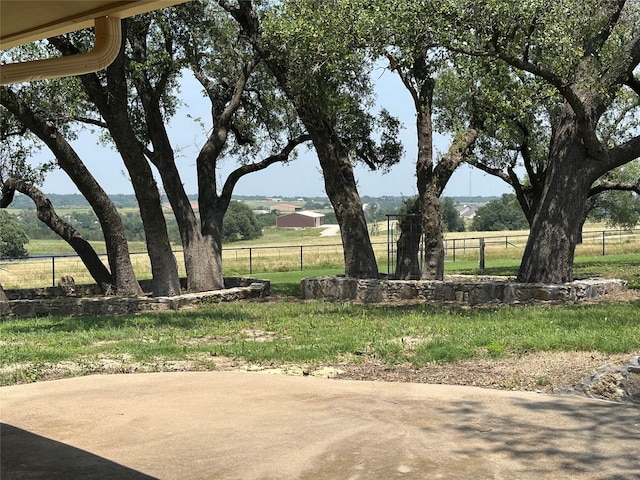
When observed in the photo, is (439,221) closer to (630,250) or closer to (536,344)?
(536,344)

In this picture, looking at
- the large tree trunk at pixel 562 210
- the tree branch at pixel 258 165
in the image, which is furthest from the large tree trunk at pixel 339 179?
the large tree trunk at pixel 562 210

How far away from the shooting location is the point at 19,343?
10.7 metres

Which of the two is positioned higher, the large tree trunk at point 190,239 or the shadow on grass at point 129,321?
the large tree trunk at point 190,239

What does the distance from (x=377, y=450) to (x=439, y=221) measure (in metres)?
12.8

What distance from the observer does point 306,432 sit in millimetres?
5703

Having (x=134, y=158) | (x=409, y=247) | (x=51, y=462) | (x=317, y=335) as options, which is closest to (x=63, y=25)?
(x=51, y=462)

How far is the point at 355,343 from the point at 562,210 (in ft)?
24.2

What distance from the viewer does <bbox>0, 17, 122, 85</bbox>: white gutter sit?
15.3 feet

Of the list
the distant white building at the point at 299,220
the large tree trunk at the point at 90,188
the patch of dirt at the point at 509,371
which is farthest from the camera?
the distant white building at the point at 299,220

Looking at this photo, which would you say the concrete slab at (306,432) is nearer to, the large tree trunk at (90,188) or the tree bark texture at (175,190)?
the large tree trunk at (90,188)

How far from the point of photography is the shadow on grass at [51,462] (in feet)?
15.9

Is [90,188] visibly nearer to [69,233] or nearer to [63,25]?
[69,233]

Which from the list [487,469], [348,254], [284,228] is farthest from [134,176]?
[284,228]

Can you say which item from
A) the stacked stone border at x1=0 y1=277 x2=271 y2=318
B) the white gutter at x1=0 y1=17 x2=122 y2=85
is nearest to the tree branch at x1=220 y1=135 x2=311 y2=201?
the stacked stone border at x1=0 y1=277 x2=271 y2=318
